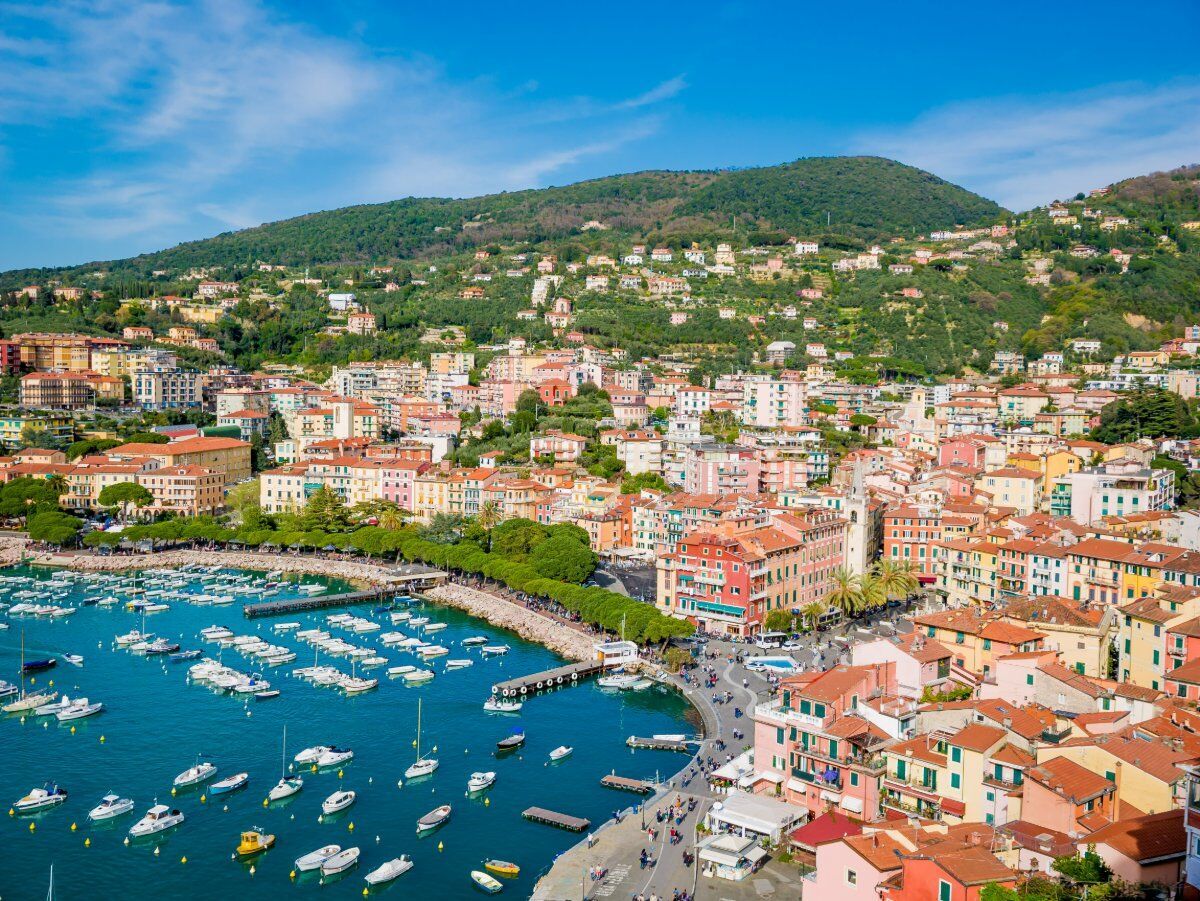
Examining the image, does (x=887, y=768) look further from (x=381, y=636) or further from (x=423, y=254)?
(x=423, y=254)

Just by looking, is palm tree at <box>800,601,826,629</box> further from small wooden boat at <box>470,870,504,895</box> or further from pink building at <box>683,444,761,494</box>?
small wooden boat at <box>470,870,504,895</box>

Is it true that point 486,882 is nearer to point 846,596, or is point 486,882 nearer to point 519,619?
point 519,619

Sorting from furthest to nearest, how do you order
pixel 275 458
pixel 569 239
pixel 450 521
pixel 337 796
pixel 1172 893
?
pixel 569 239 → pixel 275 458 → pixel 450 521 → pixel 337 796 → pixel 1172 893

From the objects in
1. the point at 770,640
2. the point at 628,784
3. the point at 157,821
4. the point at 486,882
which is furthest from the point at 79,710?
the point at 770,640

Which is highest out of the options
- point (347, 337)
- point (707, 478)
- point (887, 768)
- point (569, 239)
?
point (569, 239)

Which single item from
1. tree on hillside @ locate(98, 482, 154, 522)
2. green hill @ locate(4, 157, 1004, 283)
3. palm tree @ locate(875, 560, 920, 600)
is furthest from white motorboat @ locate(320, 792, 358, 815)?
green hill @ locate(4, 157, 1004, 283)

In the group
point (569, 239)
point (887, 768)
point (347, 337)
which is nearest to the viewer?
point (887, 768)

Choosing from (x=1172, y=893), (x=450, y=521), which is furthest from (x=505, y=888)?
(x=450, y=521)
